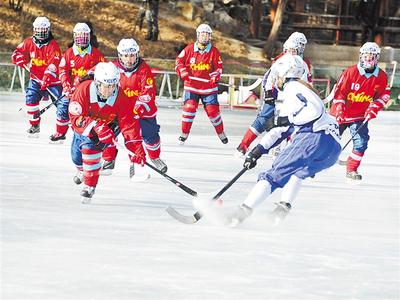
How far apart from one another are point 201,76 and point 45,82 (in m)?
1.60

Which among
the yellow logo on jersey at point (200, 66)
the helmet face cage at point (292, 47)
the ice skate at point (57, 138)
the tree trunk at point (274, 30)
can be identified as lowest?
the tree trunk at point (274, 30)

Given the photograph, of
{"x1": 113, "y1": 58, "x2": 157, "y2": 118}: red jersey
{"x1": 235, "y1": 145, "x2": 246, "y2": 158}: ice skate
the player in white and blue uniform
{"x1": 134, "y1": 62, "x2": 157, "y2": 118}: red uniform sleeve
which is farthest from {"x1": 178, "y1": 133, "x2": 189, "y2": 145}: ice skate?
the player in white and blue uniform

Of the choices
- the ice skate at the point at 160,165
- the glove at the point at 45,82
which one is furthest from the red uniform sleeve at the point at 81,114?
the glove at the point at 45,82

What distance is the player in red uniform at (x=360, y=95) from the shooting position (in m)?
8.07

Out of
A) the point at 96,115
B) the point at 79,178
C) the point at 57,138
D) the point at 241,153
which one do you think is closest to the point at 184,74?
the point at 241,153

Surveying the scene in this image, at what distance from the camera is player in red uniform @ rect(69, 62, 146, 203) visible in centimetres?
613

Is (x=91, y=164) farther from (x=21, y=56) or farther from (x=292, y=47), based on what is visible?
(x=21, y=56)

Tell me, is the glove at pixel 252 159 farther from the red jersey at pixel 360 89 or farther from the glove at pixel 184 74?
the glove at pixel 184 74

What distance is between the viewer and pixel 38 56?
32.7 ft

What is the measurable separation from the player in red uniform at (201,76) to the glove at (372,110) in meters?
2.31

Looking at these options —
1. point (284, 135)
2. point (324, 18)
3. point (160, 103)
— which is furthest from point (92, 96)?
point (324, 18)

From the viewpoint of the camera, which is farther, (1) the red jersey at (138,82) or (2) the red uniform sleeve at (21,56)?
(2) the red uniform sleeve at (21,56)

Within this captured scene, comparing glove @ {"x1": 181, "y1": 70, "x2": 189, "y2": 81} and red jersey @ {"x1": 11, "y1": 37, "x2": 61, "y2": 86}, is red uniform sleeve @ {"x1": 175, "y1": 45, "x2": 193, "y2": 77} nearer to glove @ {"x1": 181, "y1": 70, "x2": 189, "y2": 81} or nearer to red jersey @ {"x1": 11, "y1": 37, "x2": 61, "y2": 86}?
glove @ {"x1": 181, "y1": 70, "x2": 189, "y2": 81}

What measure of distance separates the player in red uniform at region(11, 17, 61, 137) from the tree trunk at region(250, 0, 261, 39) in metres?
12.4
